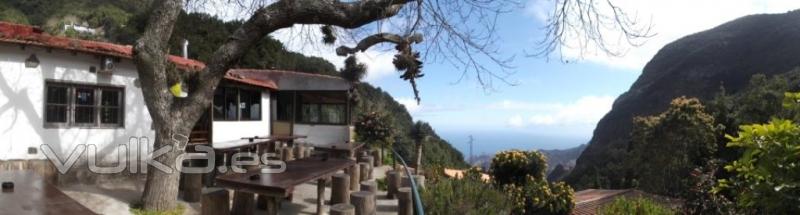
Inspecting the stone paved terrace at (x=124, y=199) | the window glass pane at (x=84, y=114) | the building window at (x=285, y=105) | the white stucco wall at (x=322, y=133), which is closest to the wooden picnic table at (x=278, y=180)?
the stone paved terrace at (x=124, y=199)

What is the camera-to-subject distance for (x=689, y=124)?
25.4 m

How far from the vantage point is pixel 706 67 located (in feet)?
243

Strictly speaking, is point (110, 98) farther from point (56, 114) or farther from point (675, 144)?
point (675, 144)

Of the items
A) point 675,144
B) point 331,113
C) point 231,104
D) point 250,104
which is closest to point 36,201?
point 231,104

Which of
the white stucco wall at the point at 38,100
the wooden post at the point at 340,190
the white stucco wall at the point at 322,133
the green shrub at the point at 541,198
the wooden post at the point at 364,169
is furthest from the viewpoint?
the white stucco wall at the point at 322,133

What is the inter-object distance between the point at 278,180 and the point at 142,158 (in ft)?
17.2

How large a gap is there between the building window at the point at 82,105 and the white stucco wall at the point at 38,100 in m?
0.11

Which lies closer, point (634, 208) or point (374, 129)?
point (634, 208)

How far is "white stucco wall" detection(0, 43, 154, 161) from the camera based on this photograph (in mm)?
7547

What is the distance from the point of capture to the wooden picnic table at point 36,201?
2.72m

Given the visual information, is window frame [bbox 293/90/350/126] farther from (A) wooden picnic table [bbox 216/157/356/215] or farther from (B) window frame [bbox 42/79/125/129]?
(A) wooden picnic table [bbox 216/157/356/215]

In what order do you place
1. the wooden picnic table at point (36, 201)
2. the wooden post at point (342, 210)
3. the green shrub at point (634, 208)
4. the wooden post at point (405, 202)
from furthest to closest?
the green shrub at point (634, 208), the wooden post at point (405, 202), the wooden post at point (342, 210), the wooden picnic table at point (36, 201)

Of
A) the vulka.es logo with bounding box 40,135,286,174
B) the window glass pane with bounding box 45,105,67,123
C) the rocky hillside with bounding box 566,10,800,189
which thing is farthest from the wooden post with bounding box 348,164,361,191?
the rocky hillside with bounding box 566,10,800,189

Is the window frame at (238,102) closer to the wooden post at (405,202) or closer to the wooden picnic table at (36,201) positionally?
the wooden post at (405,202)
